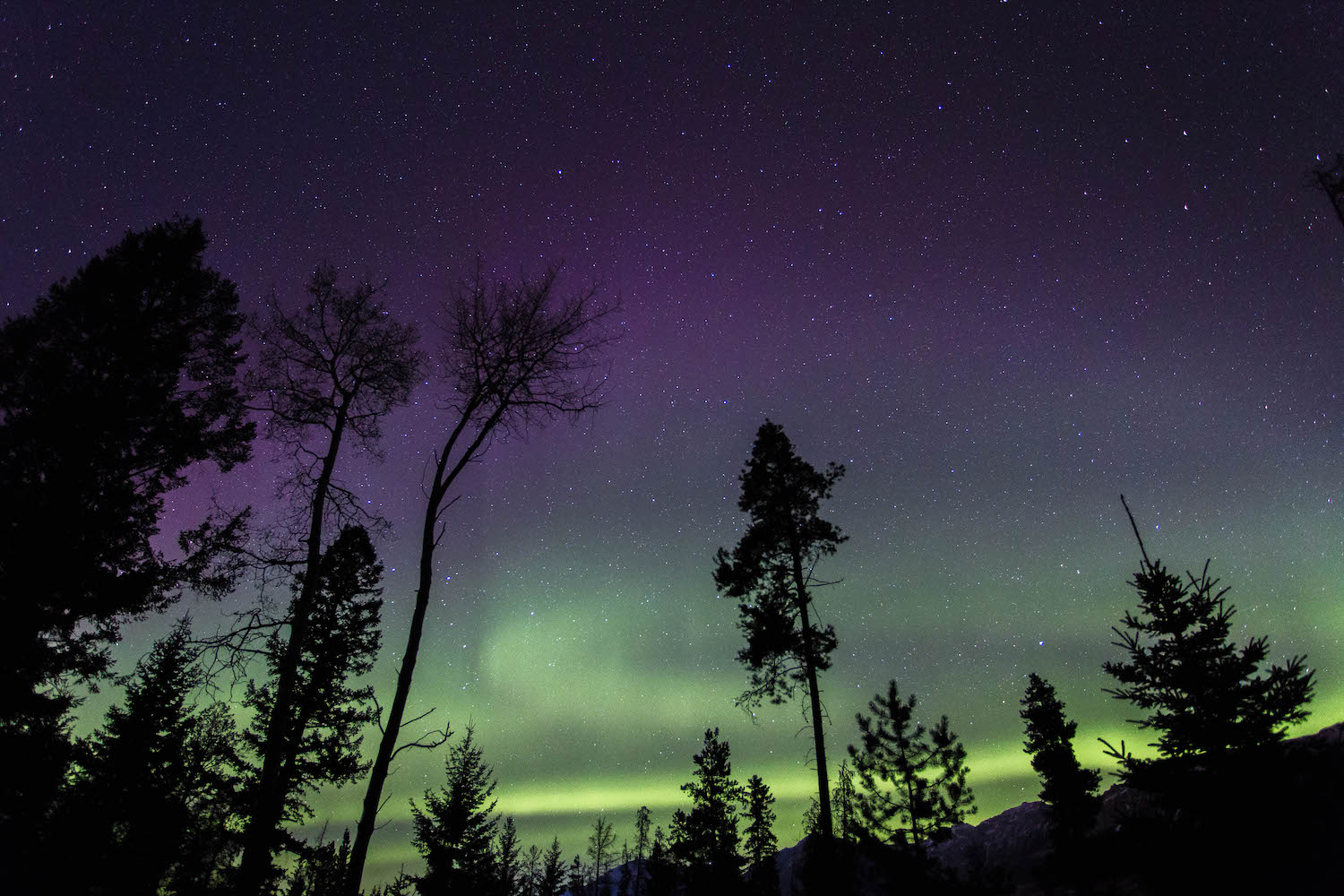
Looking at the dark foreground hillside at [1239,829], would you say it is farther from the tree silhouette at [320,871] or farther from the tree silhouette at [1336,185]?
the tree silhouette at [1336,185]

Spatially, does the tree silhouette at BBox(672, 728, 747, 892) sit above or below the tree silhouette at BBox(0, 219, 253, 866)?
below

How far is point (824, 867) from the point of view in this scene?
14859 mm

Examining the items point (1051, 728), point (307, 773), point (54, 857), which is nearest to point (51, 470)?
point (54, 857)

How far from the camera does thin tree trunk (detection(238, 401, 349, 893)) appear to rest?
28.5 feet

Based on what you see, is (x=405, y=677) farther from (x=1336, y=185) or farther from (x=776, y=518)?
(x=1336, y=185)

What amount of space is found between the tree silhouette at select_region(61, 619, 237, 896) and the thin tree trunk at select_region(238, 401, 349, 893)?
1069 cm

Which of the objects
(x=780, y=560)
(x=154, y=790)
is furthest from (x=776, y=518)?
(x=154, y=790)

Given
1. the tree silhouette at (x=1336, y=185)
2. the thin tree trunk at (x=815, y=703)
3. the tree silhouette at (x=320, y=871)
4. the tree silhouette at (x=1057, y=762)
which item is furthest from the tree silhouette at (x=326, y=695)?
the tree silhouette at (x=1336, y=185)

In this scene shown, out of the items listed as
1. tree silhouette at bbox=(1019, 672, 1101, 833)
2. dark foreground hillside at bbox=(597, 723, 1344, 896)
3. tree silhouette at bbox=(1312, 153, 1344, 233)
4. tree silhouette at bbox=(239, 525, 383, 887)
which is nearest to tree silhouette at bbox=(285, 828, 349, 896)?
tree silhouette at bbox=(239, 525, 383, 887)

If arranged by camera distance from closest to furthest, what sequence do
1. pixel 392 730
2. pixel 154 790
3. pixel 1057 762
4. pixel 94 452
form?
1. pixel 392 730
2. pixel 94 452
3. pixel 154 790
4. pixel 1057 762

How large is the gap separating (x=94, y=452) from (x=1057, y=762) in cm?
4021

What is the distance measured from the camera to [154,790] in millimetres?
20125

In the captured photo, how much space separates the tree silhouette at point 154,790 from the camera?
1814cm

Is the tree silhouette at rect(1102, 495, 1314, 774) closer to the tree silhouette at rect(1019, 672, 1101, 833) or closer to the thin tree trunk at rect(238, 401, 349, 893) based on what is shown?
the thin tree trunk at rect(238, 401, 349, 893)
